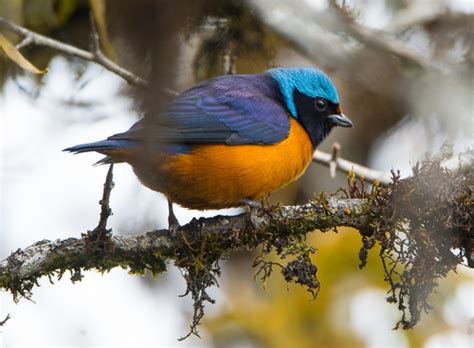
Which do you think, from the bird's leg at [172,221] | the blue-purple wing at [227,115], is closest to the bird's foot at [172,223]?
the bird's leg at [172,221]

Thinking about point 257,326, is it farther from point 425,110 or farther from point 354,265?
point 425,110

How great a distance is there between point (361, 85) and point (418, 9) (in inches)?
37.3

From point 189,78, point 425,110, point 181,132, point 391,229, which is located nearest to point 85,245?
point 181,132

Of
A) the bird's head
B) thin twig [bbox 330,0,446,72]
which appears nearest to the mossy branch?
the bird's head

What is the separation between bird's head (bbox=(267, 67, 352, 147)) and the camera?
17.3ft

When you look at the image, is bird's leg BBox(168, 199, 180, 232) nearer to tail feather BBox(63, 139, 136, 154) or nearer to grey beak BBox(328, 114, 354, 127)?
tail feather BBox(63, 139, 136, 154)

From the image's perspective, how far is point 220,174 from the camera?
14.5 feet

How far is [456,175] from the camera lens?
12.7ft

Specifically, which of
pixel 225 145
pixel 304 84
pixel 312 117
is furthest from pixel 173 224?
pixel 304 84

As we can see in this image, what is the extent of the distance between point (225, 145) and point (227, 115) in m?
0.31

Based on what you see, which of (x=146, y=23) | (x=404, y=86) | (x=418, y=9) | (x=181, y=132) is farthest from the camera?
(x=418, y=9)

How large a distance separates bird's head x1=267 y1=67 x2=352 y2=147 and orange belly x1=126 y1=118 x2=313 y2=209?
24.8 inches

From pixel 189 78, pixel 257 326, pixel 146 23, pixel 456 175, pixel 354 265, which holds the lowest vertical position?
pixel 257 326

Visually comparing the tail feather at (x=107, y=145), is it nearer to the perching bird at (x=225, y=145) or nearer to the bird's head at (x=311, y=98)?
the perching bird at (x=225, y=145)
